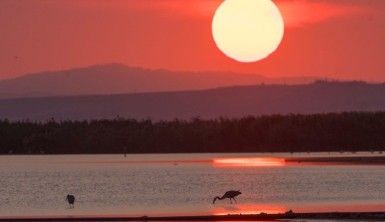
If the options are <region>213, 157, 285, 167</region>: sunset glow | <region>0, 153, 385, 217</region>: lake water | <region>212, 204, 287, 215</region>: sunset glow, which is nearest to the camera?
<region>212, 204, 287, 215</region>: sunset glow

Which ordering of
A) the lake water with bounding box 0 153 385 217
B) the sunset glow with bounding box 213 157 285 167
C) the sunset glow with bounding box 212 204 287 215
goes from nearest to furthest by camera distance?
1. the sunset glow with bounding box 212 204 287 215
2. the lake water with bounding box 0 153 385 217
3. the sunset glow with bounding box 213 157 285 167

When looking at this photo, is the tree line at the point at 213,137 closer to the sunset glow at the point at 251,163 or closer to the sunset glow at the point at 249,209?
the sunset glow at the point at 251,163

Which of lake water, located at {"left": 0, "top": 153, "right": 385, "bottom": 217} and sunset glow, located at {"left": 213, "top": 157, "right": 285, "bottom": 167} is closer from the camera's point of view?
lake water, located at {"left": 0, "top": 153, "right": 385, "bottom": 217}

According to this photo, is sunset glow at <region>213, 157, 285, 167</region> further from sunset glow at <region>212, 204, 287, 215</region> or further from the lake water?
sunset glow at <region>212, 204, 287, 215</region>

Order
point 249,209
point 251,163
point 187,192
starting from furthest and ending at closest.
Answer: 1. point 251,163
2. point 187,192
3. point 249,209

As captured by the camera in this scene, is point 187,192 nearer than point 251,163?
Yes

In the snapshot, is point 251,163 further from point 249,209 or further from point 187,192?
point 249,209

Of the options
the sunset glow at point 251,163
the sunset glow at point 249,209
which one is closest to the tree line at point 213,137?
the sunset glow at point 251,163

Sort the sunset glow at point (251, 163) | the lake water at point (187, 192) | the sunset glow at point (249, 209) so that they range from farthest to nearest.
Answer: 1. the sunset glow at point (251, 163)
2. the lake water at point (187, 192)
3. the sunset glow at point (249, 209)

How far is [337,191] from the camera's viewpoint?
6975cm

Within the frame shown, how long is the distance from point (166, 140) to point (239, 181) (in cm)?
7975

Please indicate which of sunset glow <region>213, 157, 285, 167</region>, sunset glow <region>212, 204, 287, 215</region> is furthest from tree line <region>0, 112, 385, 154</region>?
sunset glow <region>212, 204, 287, 215</region>

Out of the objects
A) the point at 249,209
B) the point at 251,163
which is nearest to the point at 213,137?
the point at 251,163

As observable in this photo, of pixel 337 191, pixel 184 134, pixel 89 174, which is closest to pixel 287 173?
pixel 89 174
